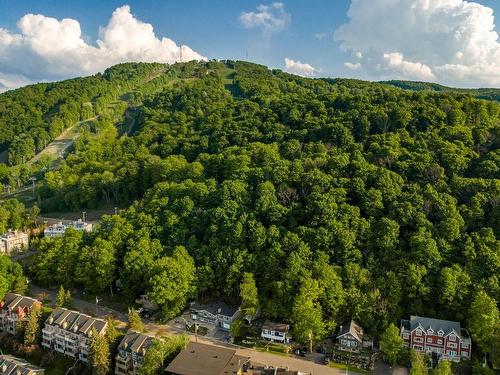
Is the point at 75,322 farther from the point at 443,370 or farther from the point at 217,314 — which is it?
the point at 443,370

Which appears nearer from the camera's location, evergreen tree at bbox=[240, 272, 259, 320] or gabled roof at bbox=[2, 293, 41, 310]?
evergreen tree at bbox=[240, 272, 259, 320]

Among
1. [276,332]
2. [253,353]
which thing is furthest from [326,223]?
[253,353]

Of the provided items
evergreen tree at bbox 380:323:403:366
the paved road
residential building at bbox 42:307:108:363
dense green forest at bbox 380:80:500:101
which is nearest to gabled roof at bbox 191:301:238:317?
the paved road

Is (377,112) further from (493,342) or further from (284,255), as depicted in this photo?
(493,342)

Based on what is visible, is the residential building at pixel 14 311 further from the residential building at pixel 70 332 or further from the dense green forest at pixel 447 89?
the dense green forest at pixel 447 89

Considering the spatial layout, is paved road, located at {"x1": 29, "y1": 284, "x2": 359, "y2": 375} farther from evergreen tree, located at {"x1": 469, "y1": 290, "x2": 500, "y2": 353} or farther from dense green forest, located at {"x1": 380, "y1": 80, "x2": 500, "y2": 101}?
dense green forest, located at {"x1": 380, "y1": 80, "x2": 500, "y2": 101}
